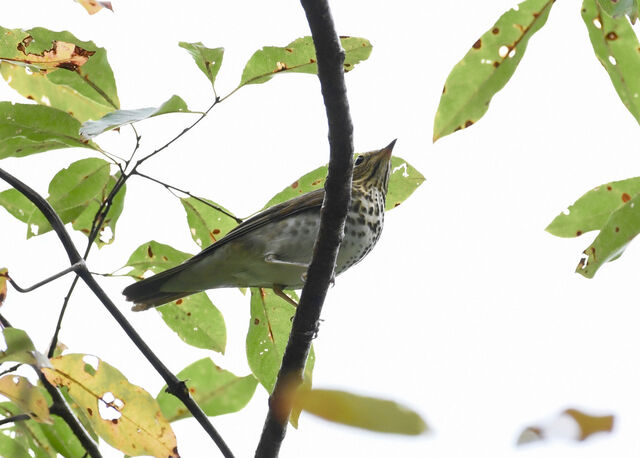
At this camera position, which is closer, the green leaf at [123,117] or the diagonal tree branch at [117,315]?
the green leaf at [123,117]

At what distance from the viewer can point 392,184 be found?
138 inches

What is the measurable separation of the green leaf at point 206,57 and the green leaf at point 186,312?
0.86m

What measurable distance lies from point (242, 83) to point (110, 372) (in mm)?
1182

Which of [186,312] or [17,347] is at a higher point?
[186,312]

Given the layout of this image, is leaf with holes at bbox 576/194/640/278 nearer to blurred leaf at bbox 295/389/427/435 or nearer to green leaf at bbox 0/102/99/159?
blurred leaf at bbox 295/389/427/435

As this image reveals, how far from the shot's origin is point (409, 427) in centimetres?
88

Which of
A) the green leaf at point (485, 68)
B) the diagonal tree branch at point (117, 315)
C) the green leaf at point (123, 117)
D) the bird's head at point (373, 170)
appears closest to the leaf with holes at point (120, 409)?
the diagonal tree branch at point (117, 315)

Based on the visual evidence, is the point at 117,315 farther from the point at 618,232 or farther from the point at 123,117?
the point at 618,232

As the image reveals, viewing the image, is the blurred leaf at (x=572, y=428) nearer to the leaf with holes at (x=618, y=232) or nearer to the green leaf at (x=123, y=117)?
the leaf with holes at (x=618, y=232)

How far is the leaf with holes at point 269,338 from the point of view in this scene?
131 inches

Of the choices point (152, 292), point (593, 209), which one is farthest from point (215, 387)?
point (593, 209)

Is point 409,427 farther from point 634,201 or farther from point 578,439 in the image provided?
point 634,201

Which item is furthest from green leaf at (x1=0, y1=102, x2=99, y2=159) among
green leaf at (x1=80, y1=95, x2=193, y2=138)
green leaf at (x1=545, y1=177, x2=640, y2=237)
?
green leaf at (x1=545, y1=177, x2=640, y2=237)

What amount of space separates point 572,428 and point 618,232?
140cm
